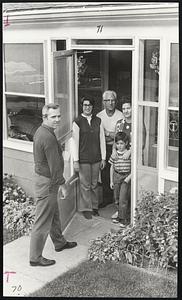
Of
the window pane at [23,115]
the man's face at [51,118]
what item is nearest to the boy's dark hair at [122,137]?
the man's face at [51,118]

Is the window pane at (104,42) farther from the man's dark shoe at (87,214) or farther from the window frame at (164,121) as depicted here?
the man's dark shoe at (87,214)

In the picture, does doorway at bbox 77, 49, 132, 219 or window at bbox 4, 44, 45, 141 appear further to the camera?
doorway at bbox 77, 49, 132, 219

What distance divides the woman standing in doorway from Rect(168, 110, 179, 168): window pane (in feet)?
3.85

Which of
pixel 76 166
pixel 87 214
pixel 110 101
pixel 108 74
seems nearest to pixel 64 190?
pixel 76 166

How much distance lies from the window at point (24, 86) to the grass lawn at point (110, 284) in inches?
92.3

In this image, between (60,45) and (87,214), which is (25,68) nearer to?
(60,45)

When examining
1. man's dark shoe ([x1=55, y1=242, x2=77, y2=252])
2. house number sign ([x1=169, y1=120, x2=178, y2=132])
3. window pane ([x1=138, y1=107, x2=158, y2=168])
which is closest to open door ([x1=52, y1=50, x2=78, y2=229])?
man's dark shoe ([x1=55, y1=242, x2=77, y2=252])

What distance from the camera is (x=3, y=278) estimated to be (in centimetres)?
554

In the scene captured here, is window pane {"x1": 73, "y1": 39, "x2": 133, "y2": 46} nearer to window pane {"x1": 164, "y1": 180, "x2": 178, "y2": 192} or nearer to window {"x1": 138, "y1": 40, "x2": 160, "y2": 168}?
window {"x1": 138, "y1": 40, "x2": 160, "y2": 168}

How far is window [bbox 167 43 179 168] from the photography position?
543cm

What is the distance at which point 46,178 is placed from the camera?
5711 mm

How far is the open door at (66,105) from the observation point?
630 cm

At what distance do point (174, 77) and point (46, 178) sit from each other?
1813mm

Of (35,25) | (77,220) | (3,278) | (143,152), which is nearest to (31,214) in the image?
(77,220)
